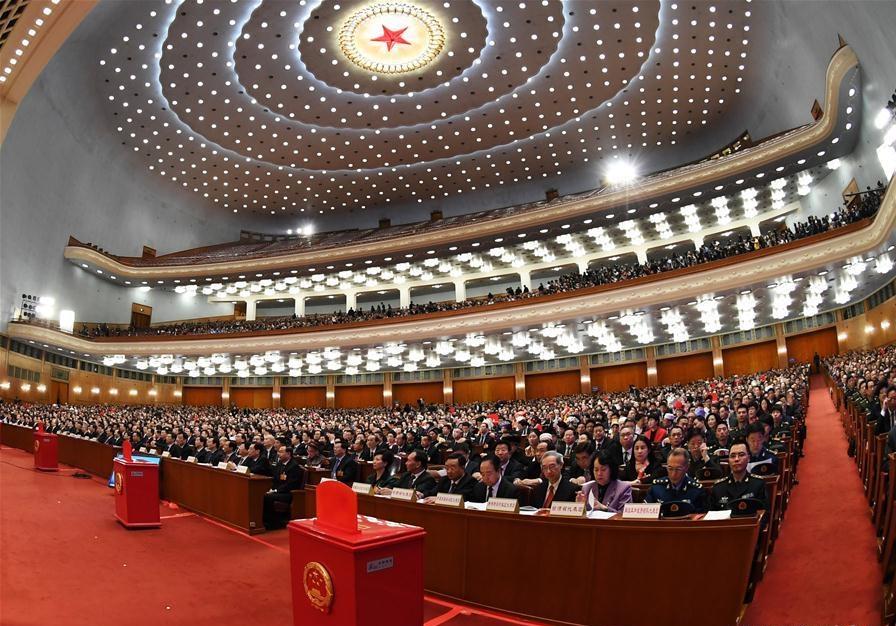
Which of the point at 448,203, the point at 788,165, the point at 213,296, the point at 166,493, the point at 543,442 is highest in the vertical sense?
the point at 448,203

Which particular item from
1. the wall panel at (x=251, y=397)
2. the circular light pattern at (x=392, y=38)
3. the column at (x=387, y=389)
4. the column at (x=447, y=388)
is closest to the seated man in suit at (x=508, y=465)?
the circular light pattern at (x=392, y=38)

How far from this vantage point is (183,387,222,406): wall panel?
28.2 m

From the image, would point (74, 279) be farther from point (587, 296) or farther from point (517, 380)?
point (587, 296)

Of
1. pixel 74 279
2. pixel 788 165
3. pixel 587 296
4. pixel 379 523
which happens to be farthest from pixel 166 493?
pixel 74 279

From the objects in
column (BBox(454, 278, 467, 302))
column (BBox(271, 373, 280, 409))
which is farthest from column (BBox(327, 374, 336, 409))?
column (BBox(454, 278, 467, 302))

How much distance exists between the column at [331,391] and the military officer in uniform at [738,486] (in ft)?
78.8

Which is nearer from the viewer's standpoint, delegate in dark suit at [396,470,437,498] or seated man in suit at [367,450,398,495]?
delegate in dark suit at [396,470,437,498]

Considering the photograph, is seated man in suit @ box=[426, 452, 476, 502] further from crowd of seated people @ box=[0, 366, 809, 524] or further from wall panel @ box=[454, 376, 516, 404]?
wall panel @ box=[454, 376, 516, 404]

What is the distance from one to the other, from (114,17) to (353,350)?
13766mm

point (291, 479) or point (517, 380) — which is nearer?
point (291, 479)

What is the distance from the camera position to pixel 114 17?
1805cm

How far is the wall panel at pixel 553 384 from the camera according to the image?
2283 cm

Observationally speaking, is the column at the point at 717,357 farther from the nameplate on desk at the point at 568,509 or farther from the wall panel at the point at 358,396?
the nameplate on desk at the point at 568,509

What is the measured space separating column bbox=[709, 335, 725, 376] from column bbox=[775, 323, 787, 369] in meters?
1.77
